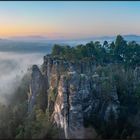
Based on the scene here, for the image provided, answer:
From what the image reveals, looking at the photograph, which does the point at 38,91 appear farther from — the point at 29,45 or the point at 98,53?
the point at 29,45

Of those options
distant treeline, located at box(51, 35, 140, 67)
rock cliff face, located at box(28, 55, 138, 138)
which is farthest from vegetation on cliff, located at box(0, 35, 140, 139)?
rock cliff face, located at box(28, 55, 138, 138)

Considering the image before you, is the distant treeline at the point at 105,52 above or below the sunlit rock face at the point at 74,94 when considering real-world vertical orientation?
above

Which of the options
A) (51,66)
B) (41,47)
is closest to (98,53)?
(51,66)

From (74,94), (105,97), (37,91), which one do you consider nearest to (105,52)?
(37,91)

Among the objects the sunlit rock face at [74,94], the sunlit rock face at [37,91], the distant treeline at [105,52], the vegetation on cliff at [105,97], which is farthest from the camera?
the distant treeline at [105,52]

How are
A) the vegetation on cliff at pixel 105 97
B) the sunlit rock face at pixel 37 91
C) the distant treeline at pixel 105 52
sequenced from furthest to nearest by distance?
the distant treeline at pixel 105 52, the sunlit rock face at pixel 37 91, the vegetation on cliff at pixel 105 97

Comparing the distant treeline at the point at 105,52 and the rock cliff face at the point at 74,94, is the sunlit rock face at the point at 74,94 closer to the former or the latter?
the rock cliff face at the point at 74,94

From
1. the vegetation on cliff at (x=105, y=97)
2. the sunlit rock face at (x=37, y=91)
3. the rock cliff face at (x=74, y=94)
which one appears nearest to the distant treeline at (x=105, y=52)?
the vegetation on cliff at (x=105, y=97)

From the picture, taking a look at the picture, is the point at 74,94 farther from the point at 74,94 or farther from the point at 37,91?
the point at 37,91
